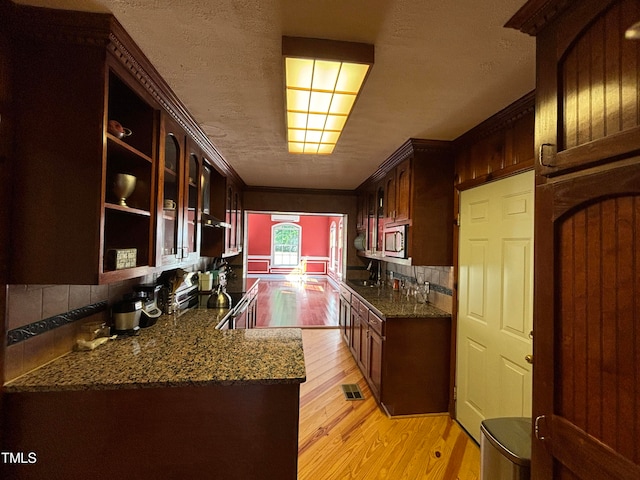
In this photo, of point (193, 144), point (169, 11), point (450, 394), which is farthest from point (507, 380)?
point (193, 144)

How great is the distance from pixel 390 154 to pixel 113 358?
2763 mm

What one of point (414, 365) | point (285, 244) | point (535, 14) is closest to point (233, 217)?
point (414, 365)

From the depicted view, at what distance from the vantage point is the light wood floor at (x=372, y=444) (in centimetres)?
204

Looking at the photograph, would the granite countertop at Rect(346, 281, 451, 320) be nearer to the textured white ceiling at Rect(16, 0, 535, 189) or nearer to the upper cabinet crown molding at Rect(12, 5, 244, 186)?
the textured white ceiling at Rect(16, 0, 535, 189)

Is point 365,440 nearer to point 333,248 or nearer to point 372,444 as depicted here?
point 372,444

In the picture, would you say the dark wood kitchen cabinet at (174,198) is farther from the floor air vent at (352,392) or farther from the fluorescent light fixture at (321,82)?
the floor air vent at (352,392)

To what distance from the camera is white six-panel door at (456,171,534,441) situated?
1883 mm

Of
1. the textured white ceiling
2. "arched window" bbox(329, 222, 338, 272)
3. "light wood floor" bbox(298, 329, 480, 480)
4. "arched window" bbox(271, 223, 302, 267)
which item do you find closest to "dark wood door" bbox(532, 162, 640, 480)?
the textured white ceiling

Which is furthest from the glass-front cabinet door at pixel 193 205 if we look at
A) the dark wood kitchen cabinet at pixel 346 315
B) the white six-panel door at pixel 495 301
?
the dark wood kitchen cabinet at pixel 346 315

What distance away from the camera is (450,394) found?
8.70ft

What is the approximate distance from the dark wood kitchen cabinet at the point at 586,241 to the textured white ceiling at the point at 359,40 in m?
A: 0.29

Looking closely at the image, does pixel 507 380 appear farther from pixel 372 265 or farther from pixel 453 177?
pixel 372 265

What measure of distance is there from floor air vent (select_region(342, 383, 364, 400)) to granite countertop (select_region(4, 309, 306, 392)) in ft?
4.62

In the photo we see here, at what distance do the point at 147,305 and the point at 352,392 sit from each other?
217cm
